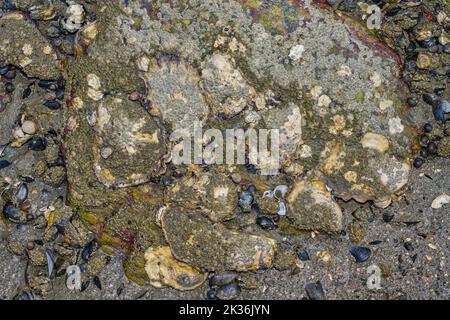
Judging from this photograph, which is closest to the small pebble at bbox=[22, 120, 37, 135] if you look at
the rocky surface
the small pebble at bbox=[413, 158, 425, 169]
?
the rocky surface

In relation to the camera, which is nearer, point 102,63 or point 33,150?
point 102,63

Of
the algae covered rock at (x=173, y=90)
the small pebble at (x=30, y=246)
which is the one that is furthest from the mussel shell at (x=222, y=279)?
the small pebble at (x=30, y=246)

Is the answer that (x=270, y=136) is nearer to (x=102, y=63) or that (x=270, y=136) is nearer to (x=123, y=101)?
(x=123, y=101)

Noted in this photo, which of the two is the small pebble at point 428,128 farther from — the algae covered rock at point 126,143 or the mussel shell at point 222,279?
the algae covered rock at point 126,143

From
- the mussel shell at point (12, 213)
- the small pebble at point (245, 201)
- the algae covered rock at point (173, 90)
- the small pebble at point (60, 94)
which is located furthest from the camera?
the small pebble at point (60, 94)

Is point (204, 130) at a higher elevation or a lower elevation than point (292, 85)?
lower

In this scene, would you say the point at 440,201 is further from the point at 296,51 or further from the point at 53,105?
the point at 53,105

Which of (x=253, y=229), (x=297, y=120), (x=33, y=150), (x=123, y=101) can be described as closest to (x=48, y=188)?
(x=33, y=150)
